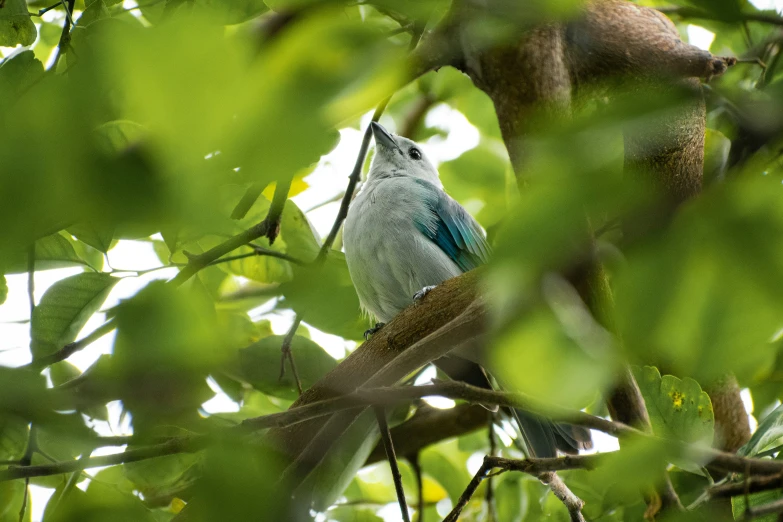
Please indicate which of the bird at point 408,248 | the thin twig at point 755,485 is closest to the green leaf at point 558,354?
the thin twig at point 755,485

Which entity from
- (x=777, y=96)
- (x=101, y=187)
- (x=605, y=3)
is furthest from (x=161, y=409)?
(x=605, y=3)

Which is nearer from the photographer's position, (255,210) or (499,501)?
(255,210)

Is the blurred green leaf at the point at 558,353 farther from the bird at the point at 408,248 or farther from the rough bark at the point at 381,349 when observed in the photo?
the bird at the point at 408,248

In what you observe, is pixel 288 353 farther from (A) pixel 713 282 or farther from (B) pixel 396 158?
(A) pixel 713 282

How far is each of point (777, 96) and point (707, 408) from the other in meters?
1.23

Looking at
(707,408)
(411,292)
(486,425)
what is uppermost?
(707,408)

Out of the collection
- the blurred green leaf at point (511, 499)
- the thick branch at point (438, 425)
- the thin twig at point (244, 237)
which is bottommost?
the thick branch at point (438, 425)

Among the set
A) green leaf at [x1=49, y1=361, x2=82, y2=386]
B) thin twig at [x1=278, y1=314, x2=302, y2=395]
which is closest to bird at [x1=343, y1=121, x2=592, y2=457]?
thin twig at [x1=278, y1=314, x2=302, y2=395]

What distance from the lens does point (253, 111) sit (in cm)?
49

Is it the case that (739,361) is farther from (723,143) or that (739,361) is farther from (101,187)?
(723,143)

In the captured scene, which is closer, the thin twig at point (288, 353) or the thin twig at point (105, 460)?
the thin twig at point (105, 460)

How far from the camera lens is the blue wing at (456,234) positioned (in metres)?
4.23

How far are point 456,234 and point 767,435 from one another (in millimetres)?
2531

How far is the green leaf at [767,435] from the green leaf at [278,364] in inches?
71.2
